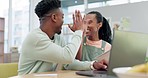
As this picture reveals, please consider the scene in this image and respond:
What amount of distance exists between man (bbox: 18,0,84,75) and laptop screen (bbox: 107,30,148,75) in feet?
1.54

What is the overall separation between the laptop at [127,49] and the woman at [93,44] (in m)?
0.39

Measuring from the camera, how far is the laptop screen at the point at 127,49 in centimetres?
98

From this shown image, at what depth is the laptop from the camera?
98 cm

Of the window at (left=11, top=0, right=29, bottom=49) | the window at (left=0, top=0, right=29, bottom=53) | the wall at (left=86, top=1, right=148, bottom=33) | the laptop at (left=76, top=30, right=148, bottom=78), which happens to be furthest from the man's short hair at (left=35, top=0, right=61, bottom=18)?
the window at (left=11, top=0, right=29, bottom=49)

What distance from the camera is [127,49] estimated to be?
1.02 m

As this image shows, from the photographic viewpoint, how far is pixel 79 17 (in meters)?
1.56

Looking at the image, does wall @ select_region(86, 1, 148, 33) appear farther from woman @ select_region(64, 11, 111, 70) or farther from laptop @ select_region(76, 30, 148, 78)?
laptop @ select_region(76, 30, 148, 78)

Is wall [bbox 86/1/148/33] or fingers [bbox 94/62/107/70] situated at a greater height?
wall [bbox 86/1/148/33]

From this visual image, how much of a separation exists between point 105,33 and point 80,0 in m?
4.42

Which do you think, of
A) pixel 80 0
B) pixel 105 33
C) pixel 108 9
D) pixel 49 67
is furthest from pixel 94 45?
pixel 80 0

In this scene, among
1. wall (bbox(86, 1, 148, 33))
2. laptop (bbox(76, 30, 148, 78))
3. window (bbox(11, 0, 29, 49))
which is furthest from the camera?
window (bbox(11, 0, 29, 49))

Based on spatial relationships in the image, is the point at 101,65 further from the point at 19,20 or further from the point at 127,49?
the point at 19,20

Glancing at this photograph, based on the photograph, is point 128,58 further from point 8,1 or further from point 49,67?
point 8,1

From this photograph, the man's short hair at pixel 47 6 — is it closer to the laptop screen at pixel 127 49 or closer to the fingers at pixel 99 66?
the fingers at pixel 99 66
